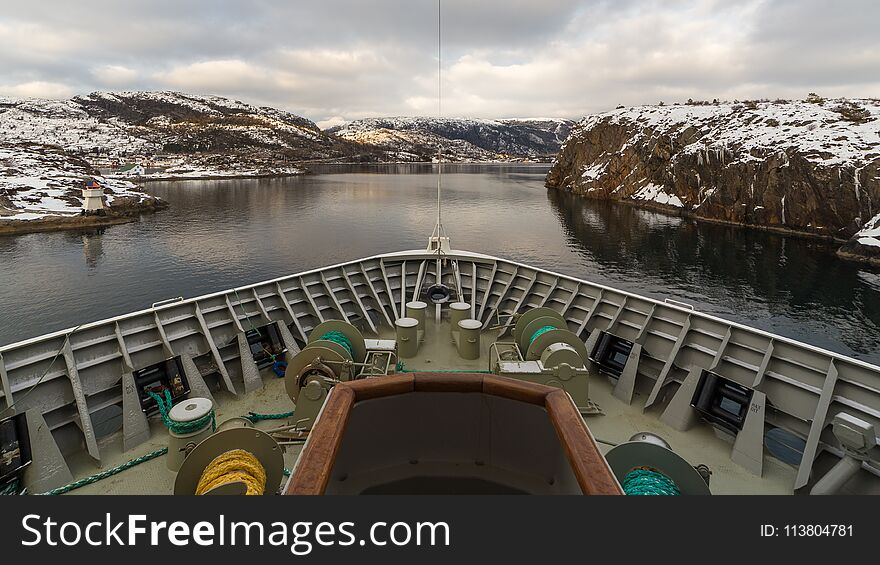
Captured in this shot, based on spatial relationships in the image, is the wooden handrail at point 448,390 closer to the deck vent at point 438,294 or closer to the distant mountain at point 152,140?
the deck vent at point 438,294

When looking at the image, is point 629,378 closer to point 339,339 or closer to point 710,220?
point 339,339

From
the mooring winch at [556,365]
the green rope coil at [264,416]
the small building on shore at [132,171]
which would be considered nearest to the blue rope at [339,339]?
the green rope coil at [264,416]

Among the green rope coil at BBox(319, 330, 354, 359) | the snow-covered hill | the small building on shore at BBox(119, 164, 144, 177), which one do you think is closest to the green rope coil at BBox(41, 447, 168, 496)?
the green rope coil at BBox(319, 330, 354, 359)

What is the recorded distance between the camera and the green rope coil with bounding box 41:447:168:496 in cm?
643

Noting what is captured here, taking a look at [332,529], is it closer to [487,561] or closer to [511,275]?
[487,561]

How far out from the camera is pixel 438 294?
13602 mm

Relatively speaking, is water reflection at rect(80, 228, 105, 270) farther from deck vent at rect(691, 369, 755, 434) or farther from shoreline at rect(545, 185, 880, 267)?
shoreline at rect(545, 185, 880, 267)

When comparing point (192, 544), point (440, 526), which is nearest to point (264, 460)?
point (192, 544)

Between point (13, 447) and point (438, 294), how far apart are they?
9.94 metres

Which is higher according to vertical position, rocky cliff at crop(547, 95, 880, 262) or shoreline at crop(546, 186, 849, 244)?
rocky cliff at crop(547, 95, 880, 262)

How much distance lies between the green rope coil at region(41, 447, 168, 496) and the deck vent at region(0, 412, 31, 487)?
0.55 metres

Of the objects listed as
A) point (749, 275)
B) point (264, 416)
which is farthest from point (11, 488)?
point (749, 275)

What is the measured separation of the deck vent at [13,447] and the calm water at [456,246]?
19640 millimetres

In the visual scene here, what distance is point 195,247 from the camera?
38.0 metres
